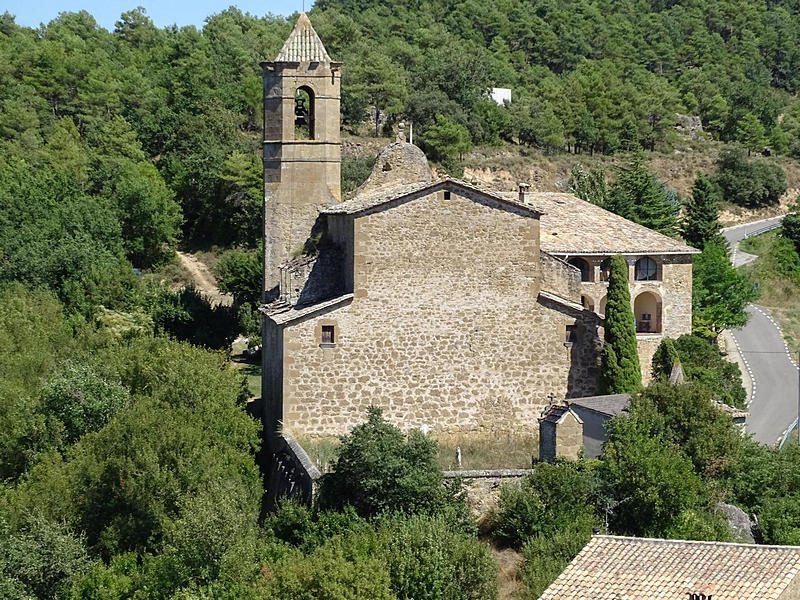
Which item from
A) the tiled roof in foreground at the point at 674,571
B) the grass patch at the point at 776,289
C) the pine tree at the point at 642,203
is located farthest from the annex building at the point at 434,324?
the pine tree at the point at 642,203

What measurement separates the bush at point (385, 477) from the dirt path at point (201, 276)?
3282 centimetres

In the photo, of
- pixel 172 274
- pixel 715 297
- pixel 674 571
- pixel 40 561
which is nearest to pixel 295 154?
pixel 40 561

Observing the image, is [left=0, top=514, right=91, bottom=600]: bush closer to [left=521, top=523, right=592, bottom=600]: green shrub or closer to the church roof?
[left=521, top=523, right=592, bottom=600]: green shrub

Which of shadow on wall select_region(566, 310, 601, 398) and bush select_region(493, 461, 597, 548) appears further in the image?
shadow on wall select_region(566, 310, 601, 398)

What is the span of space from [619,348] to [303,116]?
38.2 feet

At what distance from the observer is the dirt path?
198ft

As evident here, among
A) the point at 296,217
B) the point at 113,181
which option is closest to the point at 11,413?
the point at 296,217

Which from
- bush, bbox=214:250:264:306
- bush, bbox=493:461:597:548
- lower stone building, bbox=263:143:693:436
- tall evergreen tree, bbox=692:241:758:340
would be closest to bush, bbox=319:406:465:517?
bush, bbox=493:461:597:548

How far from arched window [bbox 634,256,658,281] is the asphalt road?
5.08m

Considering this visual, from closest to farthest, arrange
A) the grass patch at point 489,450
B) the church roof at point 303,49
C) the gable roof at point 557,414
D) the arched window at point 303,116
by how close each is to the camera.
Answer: the gable roof at point 557,414
the grass patch at point 489,450
the church roof at point 303,49
the arched window at point 303,116

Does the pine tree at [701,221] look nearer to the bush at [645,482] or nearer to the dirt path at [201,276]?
the dirt path at [201,276]

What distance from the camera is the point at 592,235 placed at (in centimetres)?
3900

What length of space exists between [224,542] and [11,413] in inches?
394

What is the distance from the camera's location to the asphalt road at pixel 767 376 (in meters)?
37.5
